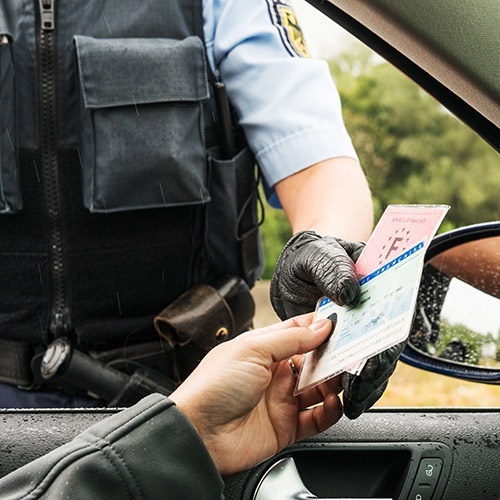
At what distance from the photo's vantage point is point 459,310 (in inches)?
47.5

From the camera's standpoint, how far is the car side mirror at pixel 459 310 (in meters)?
1.16

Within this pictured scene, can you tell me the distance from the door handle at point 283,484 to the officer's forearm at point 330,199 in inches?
18.4

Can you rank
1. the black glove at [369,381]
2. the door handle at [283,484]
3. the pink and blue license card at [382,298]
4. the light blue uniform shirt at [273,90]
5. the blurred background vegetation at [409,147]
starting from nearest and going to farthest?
1. the pink and blue license card at [382,298]
2. the black glove at [369,381]
3. the door handle at [283,484]
4. the light blue uniform shirt at [273,90]
5. the blurred background vegetation at [409,147]

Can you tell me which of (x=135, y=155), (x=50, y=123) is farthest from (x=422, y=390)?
(x=50, y=123)

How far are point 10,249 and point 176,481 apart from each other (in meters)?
0.87

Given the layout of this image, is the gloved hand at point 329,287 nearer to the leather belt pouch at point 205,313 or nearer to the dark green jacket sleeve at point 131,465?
the dark green jacket sleeve at point 131,465

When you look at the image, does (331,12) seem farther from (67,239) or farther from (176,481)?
(67,239)

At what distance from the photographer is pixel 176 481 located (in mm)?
868

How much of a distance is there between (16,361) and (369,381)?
0.94m

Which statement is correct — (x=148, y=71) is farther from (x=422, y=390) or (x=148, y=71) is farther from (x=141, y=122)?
(x=422, y=390)

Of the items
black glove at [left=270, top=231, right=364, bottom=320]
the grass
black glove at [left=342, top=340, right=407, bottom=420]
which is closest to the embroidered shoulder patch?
black glove at [left=270, top=231, right=364, bottom=320]

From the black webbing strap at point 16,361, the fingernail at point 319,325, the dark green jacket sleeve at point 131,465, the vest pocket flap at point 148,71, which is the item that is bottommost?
the black webbing strap at point 16,361

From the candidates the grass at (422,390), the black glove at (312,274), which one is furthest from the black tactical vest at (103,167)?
the grass at (422,390)

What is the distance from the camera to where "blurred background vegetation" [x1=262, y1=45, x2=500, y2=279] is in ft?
25.3
